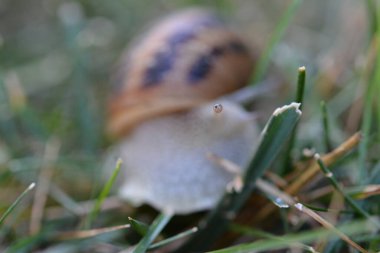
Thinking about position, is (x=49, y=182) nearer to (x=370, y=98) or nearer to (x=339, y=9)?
(x=370, y=98)

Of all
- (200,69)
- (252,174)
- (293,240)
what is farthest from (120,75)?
(293,240)

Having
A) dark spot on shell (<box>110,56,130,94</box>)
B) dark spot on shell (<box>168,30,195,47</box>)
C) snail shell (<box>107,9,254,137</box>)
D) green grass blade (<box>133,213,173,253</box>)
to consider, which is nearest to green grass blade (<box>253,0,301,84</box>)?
snail shell (<box>107,9,254,137</box>)

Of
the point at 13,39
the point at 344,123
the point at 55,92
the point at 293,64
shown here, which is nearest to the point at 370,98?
the point at 344,123

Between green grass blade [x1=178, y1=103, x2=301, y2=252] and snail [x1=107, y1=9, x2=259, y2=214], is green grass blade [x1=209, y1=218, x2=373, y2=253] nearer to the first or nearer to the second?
green grass blade [x1=178, y1=103, x2=301, y2=252]

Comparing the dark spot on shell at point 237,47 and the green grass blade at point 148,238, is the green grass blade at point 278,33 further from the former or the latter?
the green grass blade at point 148,238

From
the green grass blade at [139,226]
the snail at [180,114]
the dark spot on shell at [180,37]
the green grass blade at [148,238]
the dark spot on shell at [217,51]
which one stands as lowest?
the green grass blade at [148,238]

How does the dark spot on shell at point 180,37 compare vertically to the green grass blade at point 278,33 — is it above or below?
above

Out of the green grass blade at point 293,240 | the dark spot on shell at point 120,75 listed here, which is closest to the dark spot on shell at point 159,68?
the dark spot on shell at point 120,75

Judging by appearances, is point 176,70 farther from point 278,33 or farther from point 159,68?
point 278,33
